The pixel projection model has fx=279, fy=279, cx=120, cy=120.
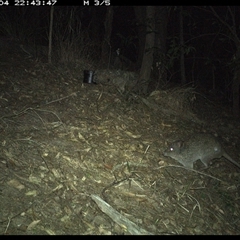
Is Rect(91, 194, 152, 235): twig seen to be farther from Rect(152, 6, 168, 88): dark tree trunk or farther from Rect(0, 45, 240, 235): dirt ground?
Rect(152, 6, 168, 88): dark tree trunk

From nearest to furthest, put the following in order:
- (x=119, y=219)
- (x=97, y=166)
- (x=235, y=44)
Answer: (x=119, y=219) → (x=97, y=166) → (x=235, y=44)

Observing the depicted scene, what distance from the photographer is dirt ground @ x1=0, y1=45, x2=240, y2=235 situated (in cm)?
365

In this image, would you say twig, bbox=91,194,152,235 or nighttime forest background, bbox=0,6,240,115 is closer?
twig, bbox=91,194,152,235

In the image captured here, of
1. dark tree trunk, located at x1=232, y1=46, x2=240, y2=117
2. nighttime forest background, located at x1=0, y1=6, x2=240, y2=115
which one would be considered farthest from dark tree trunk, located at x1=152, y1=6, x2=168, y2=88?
dark tree trunk, located at x1=232, y1=46, x2=240, y2=117

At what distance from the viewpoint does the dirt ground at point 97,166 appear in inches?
144

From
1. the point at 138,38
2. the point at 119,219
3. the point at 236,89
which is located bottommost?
the point at 119,219

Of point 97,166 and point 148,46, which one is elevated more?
point 148,46

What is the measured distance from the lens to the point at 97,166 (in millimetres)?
4766

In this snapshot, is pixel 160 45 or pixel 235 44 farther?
pixel 160 45

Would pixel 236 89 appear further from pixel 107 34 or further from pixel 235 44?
pixel 107 34

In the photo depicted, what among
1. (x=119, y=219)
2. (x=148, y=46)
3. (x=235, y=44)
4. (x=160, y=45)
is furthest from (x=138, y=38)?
(x=119, y=219)


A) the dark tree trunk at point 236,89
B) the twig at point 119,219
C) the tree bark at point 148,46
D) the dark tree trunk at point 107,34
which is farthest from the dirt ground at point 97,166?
the dark tree trunk at point 107,34
